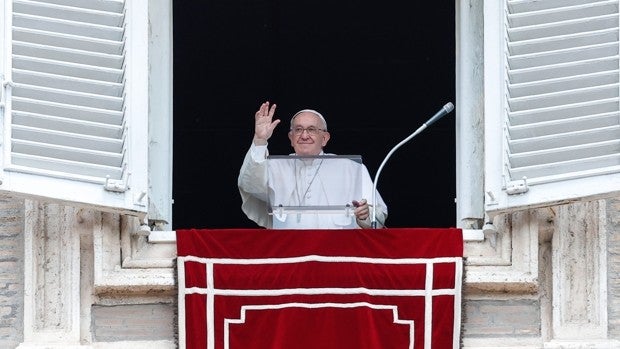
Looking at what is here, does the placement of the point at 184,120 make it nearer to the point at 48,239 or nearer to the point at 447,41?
the point at 447,41

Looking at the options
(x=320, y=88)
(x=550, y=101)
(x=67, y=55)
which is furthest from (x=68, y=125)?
(x=320, y=88)

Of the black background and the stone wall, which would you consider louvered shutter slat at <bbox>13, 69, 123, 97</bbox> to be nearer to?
the stone wall

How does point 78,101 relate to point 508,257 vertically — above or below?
above

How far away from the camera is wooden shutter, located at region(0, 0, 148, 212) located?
10.7 metres

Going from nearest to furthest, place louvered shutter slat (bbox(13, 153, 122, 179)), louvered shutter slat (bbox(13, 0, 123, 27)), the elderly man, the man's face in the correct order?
louvered shutter slat (bbox(13, 153, 122, 179))
louvered shutter slat (bbox(13, 0, 123, 27))
the elderly man
the man's face

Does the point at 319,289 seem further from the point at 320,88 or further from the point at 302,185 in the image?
the point at 320,88

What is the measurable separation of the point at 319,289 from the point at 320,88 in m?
4.33

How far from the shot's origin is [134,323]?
10914 mm

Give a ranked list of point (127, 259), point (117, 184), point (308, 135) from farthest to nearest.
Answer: point (308, 135)
point (127, 259)
point (117, 184)

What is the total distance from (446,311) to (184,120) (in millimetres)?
4421

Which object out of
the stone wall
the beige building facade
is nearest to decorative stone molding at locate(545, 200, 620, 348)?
the beige building facade

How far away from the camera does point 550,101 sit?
35.7ft

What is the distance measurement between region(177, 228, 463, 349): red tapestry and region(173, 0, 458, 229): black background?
3.48 meters

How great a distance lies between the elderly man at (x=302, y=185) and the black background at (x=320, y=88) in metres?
2.74
